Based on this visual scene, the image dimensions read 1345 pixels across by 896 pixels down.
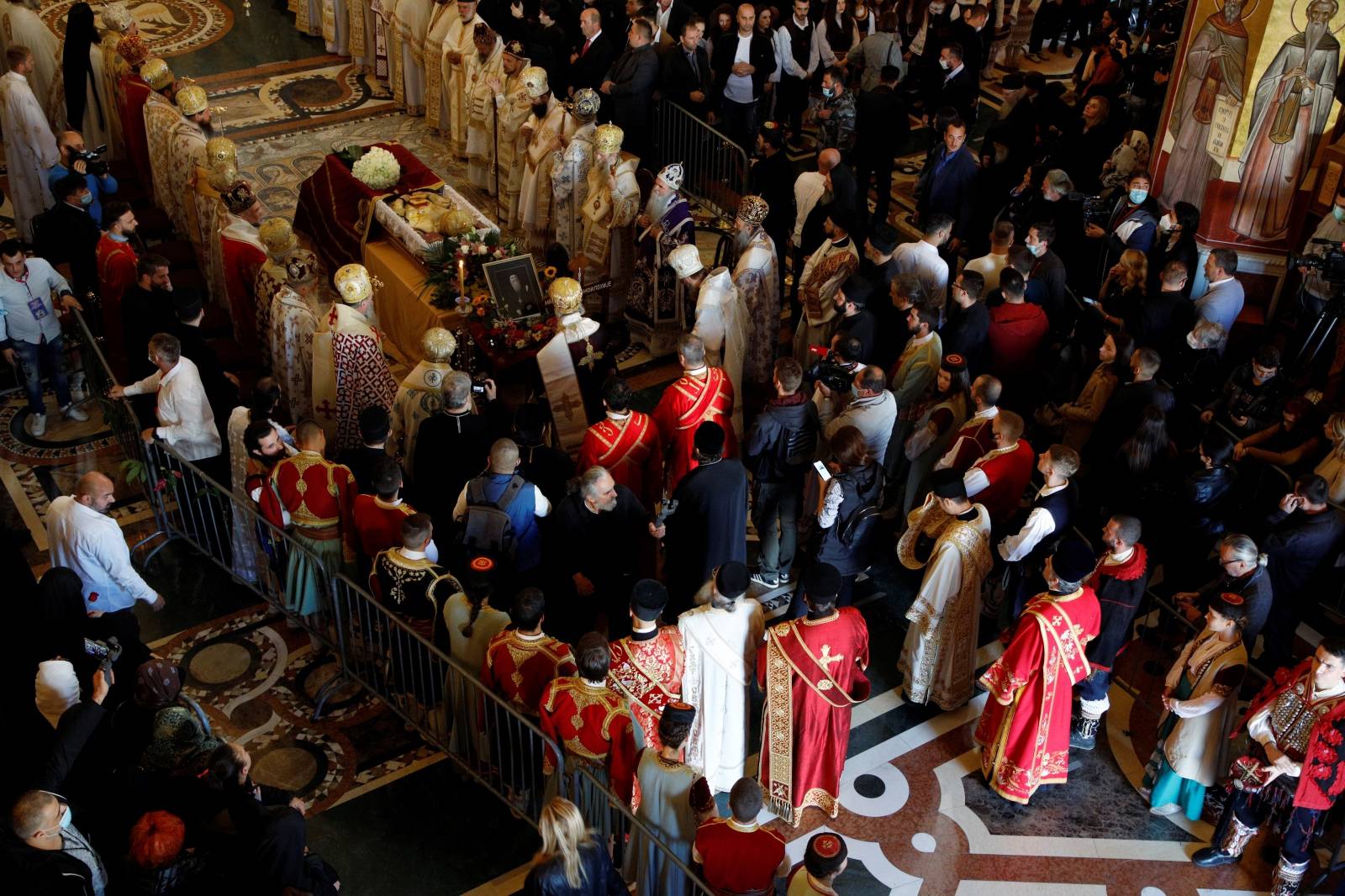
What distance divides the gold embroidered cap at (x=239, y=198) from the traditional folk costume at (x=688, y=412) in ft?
13.1

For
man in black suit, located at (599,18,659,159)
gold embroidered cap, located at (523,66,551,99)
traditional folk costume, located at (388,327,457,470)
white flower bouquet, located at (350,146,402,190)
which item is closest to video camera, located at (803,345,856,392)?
traditional folk costume, located at (388,327,457,470)

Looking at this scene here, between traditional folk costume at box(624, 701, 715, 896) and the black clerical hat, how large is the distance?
1.92ft

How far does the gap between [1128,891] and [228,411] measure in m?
6.51

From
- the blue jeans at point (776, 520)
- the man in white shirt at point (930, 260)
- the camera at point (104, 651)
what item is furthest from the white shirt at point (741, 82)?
the camera at point (104, 651)

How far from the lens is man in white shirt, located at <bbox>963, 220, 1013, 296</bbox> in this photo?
31.1 ft

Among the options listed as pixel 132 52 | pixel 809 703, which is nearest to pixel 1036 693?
pixel 809 703

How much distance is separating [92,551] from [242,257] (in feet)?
11.7

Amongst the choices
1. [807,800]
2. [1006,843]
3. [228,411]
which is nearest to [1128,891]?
[1006,843]

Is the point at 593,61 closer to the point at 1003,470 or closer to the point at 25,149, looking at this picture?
the point at 25,149

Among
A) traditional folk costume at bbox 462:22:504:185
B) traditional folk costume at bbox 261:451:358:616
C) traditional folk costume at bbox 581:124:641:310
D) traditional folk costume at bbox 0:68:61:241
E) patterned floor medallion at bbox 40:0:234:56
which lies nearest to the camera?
traditional folk costume at bbox 261:451:358:616

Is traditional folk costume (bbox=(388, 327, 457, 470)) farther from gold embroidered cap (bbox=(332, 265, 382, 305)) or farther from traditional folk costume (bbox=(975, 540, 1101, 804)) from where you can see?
traditional folk costume (bbox=(975, 540, 1101, 804))

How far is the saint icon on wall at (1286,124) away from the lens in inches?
373

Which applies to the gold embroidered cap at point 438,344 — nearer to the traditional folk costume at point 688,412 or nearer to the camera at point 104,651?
the traditional folk costume at point 688,412

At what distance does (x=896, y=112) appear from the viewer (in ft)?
39.9
